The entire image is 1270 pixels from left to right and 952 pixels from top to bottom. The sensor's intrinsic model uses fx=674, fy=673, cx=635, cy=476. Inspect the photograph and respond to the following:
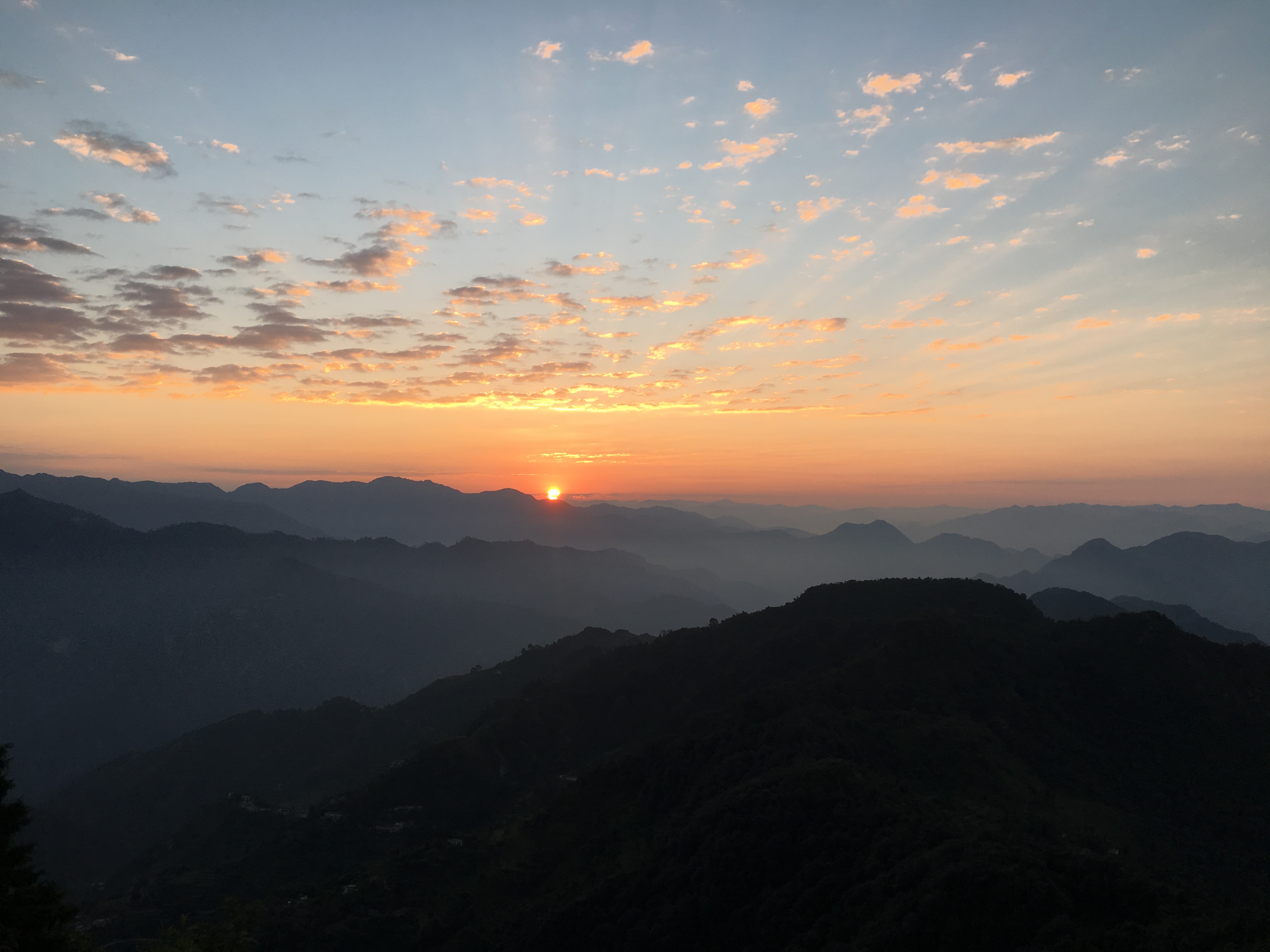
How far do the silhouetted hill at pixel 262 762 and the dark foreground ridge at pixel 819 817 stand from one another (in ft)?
85.4

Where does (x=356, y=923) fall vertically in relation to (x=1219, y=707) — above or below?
below

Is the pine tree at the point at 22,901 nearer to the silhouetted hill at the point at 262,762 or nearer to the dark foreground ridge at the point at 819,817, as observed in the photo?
the dark foreground ridge at the point at 819,817

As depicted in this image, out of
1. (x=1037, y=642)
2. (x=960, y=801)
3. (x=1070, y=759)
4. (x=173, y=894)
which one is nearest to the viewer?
(x=960, y=801)

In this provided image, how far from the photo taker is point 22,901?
28.5 meters

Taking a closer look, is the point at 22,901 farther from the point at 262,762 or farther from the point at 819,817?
the point at 262,762

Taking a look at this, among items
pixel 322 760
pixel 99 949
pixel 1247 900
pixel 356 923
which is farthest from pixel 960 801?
pixel 322 760

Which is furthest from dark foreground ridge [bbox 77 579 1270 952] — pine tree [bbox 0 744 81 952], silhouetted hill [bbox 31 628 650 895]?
silhouetted hill [bbox 31 628 650 895]

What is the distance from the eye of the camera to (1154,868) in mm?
50062

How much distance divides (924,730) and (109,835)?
516 feet

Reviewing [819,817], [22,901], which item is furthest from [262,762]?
[22,901]

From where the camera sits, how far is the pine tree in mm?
27953

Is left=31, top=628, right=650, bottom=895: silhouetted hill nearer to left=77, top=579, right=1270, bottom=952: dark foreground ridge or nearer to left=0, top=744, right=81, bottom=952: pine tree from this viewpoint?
left=77, top=579, right=1270, bottom=952: dark foreground ridge

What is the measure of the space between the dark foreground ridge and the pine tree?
11.2m

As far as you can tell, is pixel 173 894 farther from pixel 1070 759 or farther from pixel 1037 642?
pixel 1037 642
